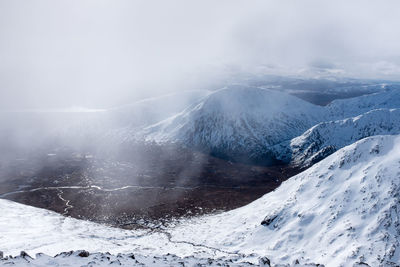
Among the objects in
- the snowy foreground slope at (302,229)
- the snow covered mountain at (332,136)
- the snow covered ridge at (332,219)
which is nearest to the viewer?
the snow covered ridge at (332,219)

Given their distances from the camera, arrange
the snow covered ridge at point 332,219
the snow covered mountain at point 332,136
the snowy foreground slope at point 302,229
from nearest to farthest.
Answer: the snow covered ridge at point 332,219 → the snowy foreground slope at point 302,229 → the snow covered mountain at point 332,136

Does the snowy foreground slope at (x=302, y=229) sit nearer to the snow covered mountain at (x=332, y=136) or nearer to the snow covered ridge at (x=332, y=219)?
the snow covered ridge at (x=332, y=219)

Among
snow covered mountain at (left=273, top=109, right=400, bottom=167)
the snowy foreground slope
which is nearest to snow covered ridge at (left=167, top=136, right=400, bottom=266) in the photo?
the snowy foreground slope

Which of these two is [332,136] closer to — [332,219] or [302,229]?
[332,219]

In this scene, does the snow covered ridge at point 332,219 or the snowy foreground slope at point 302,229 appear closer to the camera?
the snow covered ridge at point 332,219

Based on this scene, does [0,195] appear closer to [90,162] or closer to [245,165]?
[90,162]

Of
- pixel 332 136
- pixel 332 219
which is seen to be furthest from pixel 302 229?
pixel 332 136

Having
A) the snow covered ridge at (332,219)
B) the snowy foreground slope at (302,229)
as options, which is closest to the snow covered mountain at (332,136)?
the snow covered ridge at (332,219)
